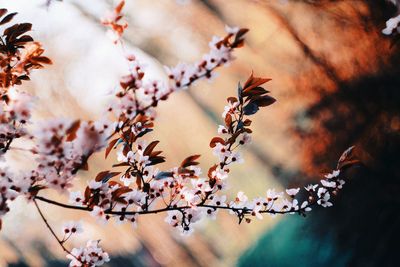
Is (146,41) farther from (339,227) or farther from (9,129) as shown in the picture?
(339,227)

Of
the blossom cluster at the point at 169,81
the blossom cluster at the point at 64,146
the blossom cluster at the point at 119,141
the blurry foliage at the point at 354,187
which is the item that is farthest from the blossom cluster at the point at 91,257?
the blurry foliage at the point at 354,187

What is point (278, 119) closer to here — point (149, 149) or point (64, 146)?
point (149, 149)

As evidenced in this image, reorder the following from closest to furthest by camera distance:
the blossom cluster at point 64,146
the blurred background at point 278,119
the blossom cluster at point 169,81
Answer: the blossom cluster at point 64,146, the blossom cluster at point 169,81, the blurred background at point 278,119

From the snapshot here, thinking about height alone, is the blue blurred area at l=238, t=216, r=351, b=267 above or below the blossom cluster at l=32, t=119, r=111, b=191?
below

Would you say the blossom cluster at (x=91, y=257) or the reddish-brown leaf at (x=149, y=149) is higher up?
the reddish-brown leaf at (x=149, y=149)

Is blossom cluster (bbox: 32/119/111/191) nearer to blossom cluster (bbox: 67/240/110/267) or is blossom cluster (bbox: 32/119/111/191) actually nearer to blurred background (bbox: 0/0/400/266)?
blossom cluster (bbox: 67/240/110/267)

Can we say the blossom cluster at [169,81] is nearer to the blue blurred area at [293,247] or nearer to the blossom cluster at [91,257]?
the blossom cluster at [91,257]

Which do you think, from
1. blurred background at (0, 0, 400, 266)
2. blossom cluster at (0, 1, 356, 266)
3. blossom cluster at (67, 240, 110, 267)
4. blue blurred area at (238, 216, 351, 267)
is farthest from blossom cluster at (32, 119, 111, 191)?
blue blurred area at (238, 216, 351, 267)

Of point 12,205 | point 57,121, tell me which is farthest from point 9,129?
point 12,205
